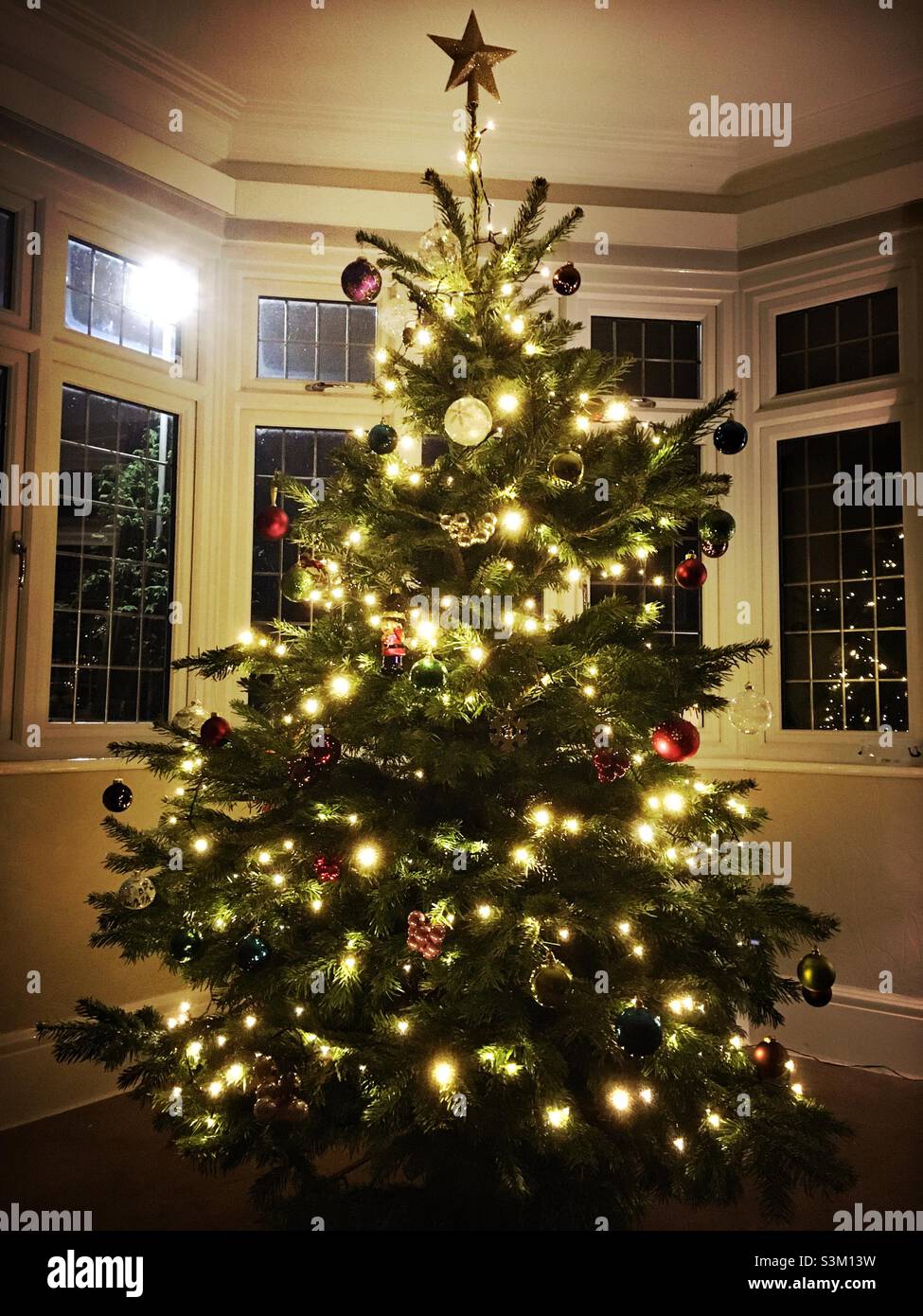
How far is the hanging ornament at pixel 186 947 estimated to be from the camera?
186 cm

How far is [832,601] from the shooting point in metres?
3.57

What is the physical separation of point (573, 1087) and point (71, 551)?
2293mm

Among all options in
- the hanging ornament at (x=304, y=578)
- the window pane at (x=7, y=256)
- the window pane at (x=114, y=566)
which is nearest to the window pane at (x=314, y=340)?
the window pane at (x=114, y=566)

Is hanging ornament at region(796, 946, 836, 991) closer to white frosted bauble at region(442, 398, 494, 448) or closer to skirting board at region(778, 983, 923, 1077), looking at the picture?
white frosted bauble at region(442, 398, 494, 448)

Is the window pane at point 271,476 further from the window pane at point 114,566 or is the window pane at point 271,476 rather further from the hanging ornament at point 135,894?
the hanging ornament at point 135,894

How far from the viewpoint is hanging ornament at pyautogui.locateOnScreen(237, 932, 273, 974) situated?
5.82 feet

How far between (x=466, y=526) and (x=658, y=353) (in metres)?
2.35

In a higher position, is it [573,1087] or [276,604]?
[276,604]

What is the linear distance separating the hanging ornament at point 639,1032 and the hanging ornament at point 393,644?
788 mm

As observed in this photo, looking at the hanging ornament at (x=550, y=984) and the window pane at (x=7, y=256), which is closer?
the hanging ornament at (x=550, y=984)

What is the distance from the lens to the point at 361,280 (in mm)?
2127
